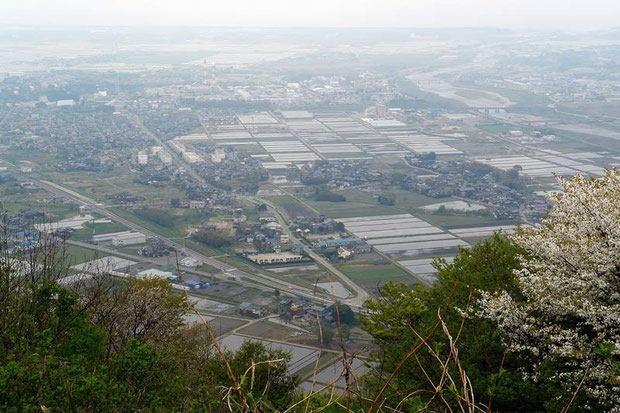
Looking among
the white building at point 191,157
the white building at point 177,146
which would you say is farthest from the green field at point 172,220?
the white building at point 177,146

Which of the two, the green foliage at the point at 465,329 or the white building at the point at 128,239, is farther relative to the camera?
the white building at the point at 128,239

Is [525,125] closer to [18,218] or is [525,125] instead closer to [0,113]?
[18,218]

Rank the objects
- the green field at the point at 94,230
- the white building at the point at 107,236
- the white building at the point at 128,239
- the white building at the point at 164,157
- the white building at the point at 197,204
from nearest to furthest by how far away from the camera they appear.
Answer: the white building at the point at 128,239
the white building at the point at 107,236
the green field at the point at 94,230
the white building at the point at 197,204
the white building at the point at 164,157

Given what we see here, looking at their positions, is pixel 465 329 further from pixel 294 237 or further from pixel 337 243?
pixel 294 237

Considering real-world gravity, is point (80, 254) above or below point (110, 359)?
below

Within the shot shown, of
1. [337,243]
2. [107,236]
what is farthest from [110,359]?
[107,236]

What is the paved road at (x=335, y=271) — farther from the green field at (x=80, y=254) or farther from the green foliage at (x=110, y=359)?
the green foliage at (x=110, y=359)

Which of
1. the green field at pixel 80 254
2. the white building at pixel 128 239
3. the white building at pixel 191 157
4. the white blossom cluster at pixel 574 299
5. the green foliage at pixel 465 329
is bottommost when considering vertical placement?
the white building at pixel 128 239
